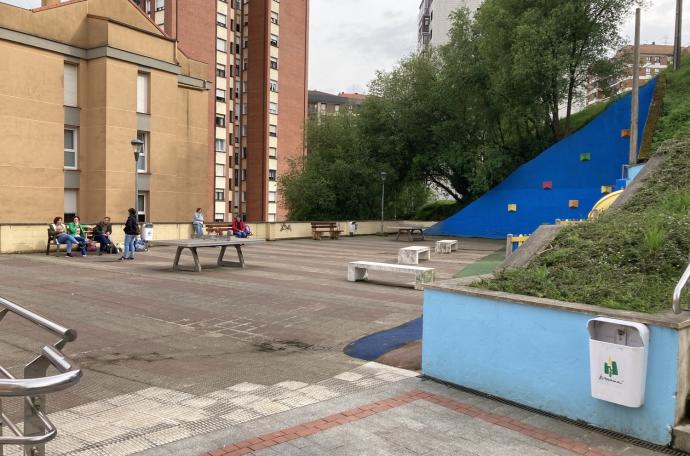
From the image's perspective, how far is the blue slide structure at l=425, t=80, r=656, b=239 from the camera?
30.6 meters

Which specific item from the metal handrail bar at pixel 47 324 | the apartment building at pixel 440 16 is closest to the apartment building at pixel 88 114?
the metal handrail bar at pixel 47 324

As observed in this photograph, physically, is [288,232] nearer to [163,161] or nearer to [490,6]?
[163,161]

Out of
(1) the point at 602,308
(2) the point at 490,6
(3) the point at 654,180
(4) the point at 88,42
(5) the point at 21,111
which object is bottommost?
(1) the point at 602,308

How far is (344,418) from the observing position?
4.51 m

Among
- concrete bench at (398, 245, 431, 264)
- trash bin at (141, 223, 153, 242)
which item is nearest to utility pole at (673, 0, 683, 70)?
concrete bench at (398, 245, 431, 264)

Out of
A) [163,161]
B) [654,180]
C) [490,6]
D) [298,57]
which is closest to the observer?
[654,180]

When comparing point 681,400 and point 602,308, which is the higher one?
point 602,308

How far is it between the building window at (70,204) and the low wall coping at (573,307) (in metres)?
24.4

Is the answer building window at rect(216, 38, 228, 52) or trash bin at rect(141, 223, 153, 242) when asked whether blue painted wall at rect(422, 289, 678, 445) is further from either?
building window at rect(216, 38, 228, 52)

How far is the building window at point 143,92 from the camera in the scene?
2705 cm

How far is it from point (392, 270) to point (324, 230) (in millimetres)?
19136

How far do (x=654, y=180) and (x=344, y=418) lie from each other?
8014 mm

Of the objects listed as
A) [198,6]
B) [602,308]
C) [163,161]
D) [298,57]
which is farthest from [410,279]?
[298,57]

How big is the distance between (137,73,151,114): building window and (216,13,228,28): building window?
1200 inches
